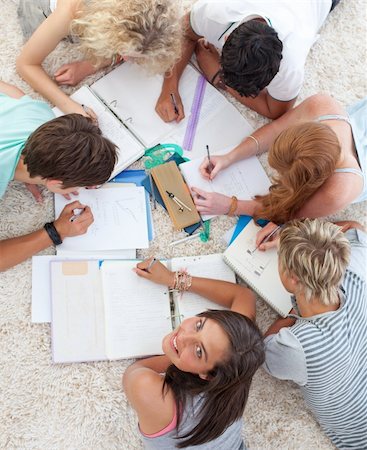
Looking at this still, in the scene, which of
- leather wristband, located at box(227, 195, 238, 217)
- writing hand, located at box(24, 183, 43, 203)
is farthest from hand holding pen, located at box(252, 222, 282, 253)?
writing hand, located at box(24, 183, 43, 203)

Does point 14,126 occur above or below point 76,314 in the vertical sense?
above

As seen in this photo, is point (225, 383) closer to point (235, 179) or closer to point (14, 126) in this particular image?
point (235, 179)

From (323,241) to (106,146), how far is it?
600mm

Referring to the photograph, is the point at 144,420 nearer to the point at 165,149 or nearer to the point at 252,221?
the point at 252,221

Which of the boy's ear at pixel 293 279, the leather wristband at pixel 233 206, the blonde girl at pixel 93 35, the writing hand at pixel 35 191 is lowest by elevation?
the leather wristband at pixel 233 206

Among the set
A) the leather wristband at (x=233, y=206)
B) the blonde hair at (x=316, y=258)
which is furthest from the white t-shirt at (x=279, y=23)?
the blonde hair at (x=316, y=258)

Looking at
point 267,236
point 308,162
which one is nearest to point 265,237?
point 267,236

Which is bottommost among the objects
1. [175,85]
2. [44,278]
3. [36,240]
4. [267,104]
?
[44,278]

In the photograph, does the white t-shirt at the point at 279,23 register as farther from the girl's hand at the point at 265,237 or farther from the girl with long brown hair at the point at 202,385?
the girl with long brown hair at the point at 202,385

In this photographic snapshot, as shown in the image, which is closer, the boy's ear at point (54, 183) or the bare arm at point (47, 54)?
the boy's ear at point (54, 183)

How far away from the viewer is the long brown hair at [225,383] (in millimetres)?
1044

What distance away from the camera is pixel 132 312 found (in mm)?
1401

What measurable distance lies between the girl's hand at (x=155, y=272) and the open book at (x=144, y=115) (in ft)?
1.03

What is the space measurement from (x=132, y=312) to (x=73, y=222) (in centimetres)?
32
